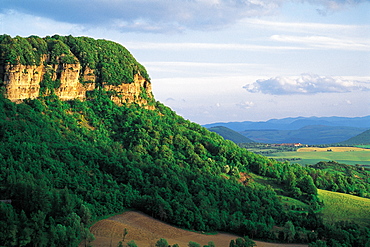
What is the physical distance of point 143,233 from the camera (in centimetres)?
7169

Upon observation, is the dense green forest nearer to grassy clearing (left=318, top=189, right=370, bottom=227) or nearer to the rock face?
the rock face

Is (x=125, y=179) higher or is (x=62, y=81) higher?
(x=62, y=81)

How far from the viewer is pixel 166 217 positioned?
258ft

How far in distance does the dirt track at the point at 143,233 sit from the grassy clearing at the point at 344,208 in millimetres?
19787

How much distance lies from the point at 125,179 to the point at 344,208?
45.9 metres

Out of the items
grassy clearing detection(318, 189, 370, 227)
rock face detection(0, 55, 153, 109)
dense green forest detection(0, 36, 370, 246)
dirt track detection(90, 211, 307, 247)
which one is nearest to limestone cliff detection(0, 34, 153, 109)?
rock face detection(0, 55, 153, 109)

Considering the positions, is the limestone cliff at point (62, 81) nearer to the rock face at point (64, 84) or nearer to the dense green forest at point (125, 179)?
the rock face at point (64, 84)

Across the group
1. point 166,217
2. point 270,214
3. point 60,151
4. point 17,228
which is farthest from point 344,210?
point 17,228

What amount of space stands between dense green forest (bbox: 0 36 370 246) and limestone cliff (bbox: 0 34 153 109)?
1.67 m

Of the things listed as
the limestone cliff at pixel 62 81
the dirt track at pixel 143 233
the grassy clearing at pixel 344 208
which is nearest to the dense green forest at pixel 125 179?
the limestone cliff at pixel 62 81

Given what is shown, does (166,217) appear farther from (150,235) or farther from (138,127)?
(138,127)

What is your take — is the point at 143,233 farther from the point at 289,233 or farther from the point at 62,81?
the point at 62,81

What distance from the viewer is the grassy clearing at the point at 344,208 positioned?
92.0 meters

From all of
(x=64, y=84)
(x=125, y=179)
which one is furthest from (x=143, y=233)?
(x=64, y=84)
